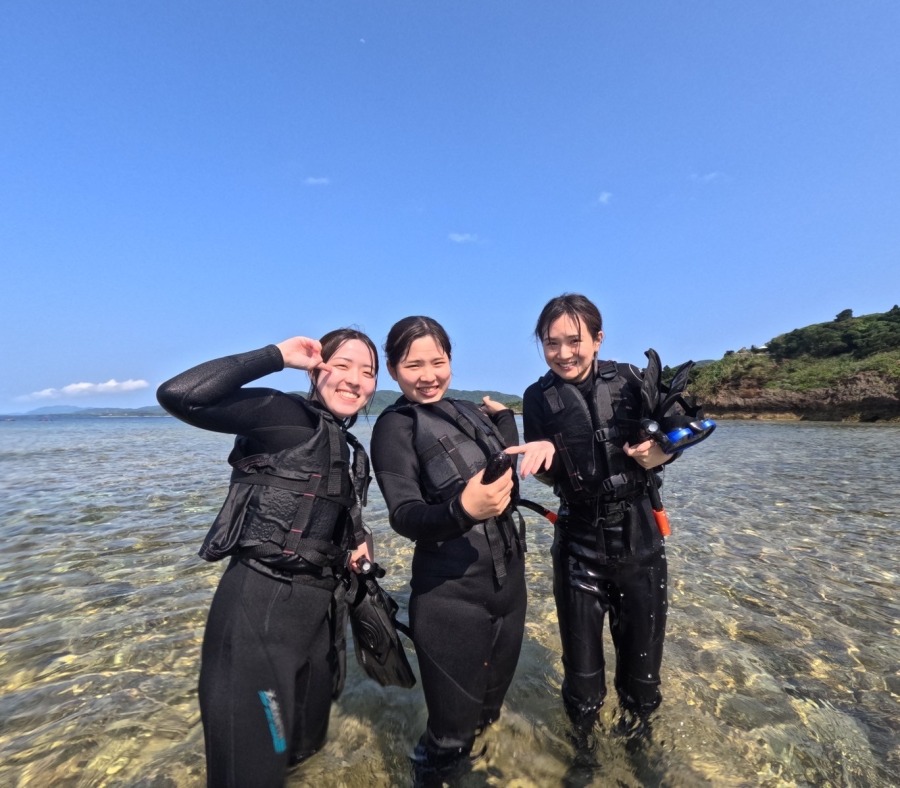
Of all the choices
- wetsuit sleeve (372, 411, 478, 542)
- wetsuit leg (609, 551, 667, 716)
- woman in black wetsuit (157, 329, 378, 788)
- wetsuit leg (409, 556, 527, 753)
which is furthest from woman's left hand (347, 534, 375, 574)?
wetsuit leg (609, 551, 667, 716)

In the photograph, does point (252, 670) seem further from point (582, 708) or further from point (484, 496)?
point (582, 708)

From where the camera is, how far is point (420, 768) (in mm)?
2727

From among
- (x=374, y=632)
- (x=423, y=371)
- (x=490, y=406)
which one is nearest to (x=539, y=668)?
(x=374, y=632)

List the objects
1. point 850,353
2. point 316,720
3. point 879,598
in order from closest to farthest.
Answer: point 316,720, point 879,598, point 850,353

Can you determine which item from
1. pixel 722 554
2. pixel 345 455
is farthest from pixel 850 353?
pixel 345 455

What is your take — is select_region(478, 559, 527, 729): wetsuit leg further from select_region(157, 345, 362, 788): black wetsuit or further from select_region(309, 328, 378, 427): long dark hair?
select_region(309, 328, 378, 427): long dark hair

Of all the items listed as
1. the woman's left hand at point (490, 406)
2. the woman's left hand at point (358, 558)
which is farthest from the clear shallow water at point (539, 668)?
the woman's left hand at point (490, 406)

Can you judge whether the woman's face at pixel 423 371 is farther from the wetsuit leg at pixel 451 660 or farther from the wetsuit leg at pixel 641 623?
the wetsuit leg at pixel 641 623

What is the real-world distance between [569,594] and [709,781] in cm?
141

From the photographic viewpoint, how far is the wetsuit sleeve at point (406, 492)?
85.3 inches

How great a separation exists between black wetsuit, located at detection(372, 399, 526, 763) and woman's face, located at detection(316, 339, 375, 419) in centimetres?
26

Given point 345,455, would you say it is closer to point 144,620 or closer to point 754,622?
A: point 144,620

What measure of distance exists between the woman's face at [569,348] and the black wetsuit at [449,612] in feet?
3.75

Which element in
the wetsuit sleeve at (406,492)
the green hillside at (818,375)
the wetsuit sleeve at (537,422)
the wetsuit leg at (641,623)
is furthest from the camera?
the green hillside at (818,375)
